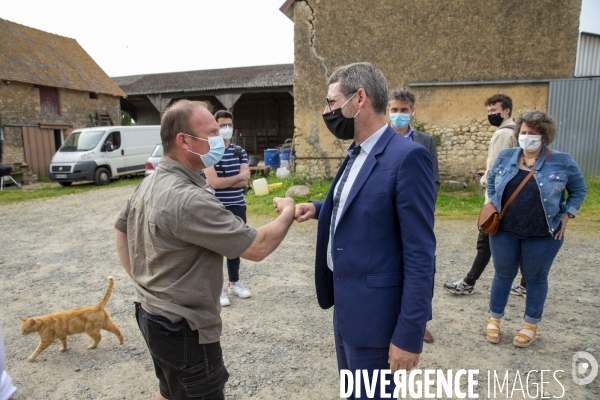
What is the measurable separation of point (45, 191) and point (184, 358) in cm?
1420

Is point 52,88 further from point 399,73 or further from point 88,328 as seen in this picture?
point 88,328

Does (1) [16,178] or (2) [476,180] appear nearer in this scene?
(2) [476,180]

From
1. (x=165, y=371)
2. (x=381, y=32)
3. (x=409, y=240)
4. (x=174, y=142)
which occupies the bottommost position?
(x=165, y=371)

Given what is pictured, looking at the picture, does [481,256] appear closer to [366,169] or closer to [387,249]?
[387,249]

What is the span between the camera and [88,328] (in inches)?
134

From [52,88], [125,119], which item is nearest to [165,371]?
[52,88]

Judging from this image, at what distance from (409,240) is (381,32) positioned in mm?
9857

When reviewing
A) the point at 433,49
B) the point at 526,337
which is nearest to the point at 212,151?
the point at 526,337

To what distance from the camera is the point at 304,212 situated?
2275mm

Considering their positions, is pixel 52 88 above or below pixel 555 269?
above

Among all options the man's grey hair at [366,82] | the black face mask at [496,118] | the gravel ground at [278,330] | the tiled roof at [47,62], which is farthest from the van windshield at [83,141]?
the man's grey hair at [366,82]

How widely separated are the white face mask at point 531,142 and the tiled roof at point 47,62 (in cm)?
2062

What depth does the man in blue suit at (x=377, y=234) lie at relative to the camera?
169 centimetres

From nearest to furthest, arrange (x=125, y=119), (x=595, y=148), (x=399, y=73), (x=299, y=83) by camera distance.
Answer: (x=595, y=148) → (x=399, y=73) → (x=299, y=83) → (x=125, y=119)
